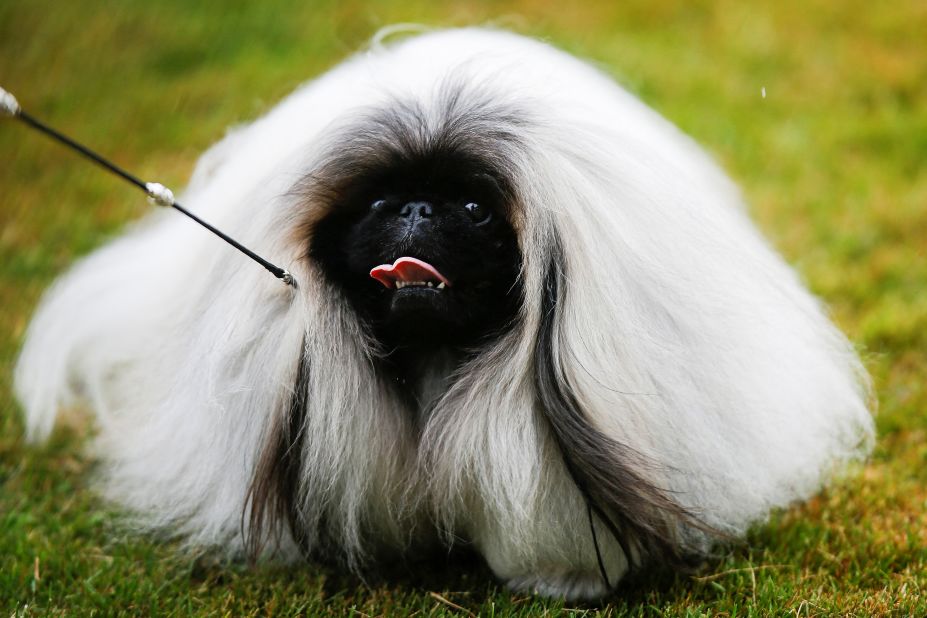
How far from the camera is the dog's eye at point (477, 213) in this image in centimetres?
202

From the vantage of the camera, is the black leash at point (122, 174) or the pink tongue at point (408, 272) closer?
the black leash at point (122, 174)

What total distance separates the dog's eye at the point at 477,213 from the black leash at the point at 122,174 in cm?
38

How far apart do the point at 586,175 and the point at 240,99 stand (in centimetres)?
363

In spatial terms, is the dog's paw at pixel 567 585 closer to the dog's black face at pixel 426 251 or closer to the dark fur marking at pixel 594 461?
the dark fur marking at pixel 594 461

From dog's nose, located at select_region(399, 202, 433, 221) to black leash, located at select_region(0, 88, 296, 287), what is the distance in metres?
0.27

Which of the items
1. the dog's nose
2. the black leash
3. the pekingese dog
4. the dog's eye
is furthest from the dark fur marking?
the black leash

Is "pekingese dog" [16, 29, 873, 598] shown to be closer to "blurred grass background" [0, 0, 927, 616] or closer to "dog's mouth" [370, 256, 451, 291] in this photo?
"dog's mouth" [370, 256, 451, 291]

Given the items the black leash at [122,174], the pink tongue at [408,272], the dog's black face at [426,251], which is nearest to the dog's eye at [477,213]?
the dog's black face at [426,251]

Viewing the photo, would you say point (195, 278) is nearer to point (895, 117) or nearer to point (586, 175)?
point (586, 175)

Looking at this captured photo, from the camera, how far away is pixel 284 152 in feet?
7.75

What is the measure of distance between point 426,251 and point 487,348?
23 centimetres

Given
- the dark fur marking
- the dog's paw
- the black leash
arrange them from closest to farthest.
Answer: the black leash
the dark fur marking
the dog's paw

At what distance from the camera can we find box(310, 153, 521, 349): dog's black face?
198cm

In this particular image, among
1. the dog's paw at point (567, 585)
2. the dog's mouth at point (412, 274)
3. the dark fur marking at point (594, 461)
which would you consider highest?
the dog's mouth at point (412, 274)
